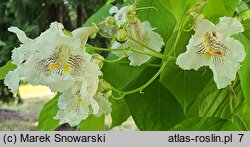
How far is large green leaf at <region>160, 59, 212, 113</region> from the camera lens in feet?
0.93

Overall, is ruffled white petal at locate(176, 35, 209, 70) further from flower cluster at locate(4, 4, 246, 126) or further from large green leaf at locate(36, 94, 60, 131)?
large green leaf at locate(36, 94, 60, 131)

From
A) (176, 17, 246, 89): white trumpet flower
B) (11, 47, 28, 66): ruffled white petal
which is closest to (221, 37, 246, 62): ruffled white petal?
(176, 17, 246, 89): white trumpet flower

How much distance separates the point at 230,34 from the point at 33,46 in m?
0.10

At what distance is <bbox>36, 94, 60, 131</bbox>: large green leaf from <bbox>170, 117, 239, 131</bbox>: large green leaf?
9 cm

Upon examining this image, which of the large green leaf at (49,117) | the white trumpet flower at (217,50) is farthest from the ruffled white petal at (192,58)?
the large green leaf at (49,117)

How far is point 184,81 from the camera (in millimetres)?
285

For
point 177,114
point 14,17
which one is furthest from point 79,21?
point 177,114

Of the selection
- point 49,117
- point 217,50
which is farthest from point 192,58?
point 49,117

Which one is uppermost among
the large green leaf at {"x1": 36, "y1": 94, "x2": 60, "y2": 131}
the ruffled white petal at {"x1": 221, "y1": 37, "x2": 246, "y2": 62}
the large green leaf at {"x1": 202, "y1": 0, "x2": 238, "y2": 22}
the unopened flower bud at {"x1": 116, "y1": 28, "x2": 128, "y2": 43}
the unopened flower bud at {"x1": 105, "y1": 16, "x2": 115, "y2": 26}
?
the large green leaf at {"x1": 202, "y1": 0, "x2": 238, "y2": 22}

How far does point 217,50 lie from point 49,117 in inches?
5.0

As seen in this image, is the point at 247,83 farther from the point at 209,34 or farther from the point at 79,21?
the point at 79,21

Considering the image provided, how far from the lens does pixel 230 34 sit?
0.24 metres

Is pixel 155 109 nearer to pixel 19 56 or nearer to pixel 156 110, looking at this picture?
pixel 156 110

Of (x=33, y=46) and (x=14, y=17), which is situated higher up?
(x=33, y=46)
